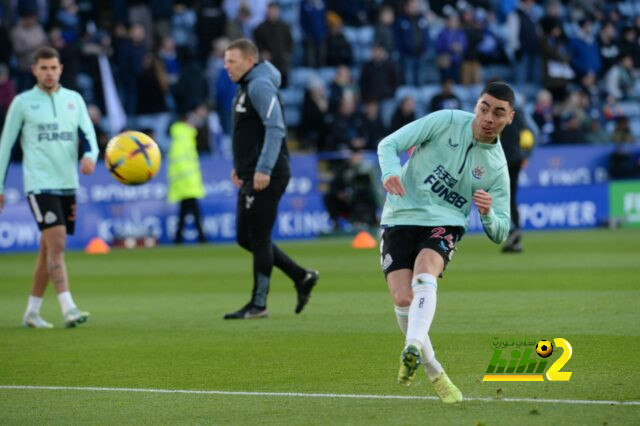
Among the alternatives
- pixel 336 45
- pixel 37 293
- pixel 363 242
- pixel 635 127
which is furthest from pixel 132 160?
pixel 635 127

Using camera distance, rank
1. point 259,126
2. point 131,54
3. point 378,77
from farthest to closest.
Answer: point 378,77, point 131,54, point 259,126

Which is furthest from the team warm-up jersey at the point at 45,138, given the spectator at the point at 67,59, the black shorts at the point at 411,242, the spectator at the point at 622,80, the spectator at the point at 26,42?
the spectator at the point at 622,80

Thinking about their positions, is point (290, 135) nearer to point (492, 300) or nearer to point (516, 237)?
point (516, 237)

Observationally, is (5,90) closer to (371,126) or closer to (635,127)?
(371,126)

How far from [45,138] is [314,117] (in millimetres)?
15517

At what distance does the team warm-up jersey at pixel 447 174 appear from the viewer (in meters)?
8.08

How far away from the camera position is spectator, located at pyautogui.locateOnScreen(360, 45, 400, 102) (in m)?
27.6

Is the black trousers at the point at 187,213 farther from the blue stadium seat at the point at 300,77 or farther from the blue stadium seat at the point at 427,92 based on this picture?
the blue stadium seat at the point at 427,92

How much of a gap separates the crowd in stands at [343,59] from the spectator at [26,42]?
0.09 ft

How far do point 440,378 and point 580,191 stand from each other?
18636mm

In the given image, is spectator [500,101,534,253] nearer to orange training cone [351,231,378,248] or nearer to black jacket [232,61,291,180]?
orange training cone [351,231,378,248]

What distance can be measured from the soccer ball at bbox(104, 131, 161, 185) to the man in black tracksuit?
798 mm

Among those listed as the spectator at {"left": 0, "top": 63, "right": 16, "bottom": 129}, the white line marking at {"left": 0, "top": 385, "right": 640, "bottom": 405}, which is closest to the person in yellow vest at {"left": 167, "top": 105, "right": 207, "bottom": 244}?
the spectator at {"left": 0, "top": 63, "right": 16, "bottom": 129}

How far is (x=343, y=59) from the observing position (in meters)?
28.9
